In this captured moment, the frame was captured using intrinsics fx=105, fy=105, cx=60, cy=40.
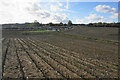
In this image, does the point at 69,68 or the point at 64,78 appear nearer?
the point at 64,78

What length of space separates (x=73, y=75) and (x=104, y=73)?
196 centimetres

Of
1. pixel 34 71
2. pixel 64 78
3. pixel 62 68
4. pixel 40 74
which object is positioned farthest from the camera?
pixel 62 68

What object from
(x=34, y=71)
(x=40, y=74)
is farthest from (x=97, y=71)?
(x=34, y=71)

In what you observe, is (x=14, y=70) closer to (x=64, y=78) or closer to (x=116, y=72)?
(x=64, y=78)

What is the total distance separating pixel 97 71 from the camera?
656 centimetres

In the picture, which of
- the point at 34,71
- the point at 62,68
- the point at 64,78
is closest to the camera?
the point at 64,78

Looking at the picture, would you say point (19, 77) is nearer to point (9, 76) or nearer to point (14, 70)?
point (9, 76)

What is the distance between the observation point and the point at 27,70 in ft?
21.4

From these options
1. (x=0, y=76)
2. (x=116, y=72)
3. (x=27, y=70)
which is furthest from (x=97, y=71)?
(x=0, y=76)

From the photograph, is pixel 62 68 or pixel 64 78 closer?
pixel 64 78

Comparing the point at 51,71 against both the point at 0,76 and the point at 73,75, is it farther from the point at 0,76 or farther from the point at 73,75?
the point at 0,76

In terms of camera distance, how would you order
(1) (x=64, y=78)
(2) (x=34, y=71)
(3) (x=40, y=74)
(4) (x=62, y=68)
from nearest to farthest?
1. (1) (x=64, y=78)
2. (3) (x=40, y=74)
3. (2) (x=34, y=71)
4. (4) (x=62, y=68)

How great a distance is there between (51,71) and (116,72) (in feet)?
13.2

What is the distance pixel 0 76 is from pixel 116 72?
6.85 metres
